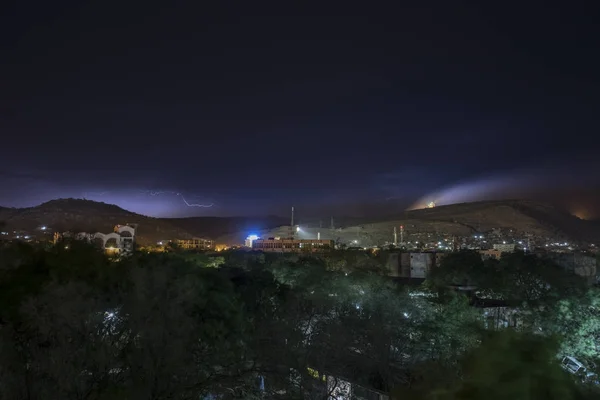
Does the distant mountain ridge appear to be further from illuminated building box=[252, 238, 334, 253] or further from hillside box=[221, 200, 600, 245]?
illuminated building box=[252, 238, 334, 253]

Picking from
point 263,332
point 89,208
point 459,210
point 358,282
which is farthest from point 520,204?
point 263,332

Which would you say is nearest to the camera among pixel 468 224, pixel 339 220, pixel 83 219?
pixel 83 219

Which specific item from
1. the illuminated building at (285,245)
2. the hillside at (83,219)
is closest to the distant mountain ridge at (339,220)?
the hillside at (83,219)

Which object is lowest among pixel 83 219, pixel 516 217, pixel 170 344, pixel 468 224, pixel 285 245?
pixel 170 344

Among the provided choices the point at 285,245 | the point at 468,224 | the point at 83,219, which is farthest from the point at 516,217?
the point at 83,219

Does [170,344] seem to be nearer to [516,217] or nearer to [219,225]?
[219,225]

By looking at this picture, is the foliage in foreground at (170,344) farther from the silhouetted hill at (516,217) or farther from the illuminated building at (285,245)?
the silhouetted hill at (516,217)

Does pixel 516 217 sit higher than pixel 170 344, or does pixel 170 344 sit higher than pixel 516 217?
pixel 516 217

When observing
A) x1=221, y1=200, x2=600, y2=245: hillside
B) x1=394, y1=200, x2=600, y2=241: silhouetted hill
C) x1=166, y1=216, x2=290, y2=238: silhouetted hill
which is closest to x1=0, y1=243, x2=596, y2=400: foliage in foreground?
x1=221, y1=200, x2=600, y2=245: hillside

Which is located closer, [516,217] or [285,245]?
[285,245]
